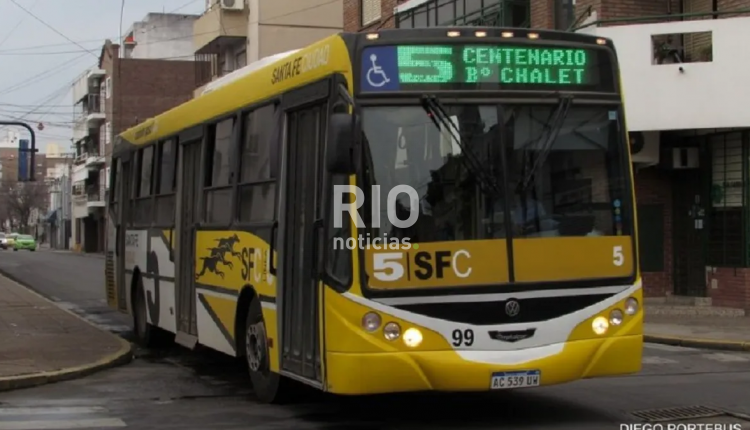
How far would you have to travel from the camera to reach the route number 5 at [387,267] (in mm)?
8211

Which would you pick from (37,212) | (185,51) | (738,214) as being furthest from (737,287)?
(37,212)

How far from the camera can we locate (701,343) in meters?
16.5

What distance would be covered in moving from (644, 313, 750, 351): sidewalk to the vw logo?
353 inches

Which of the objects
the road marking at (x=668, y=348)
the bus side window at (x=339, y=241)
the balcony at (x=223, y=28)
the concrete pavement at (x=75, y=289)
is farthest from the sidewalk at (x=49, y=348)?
the balcony at (x=223, y=28)

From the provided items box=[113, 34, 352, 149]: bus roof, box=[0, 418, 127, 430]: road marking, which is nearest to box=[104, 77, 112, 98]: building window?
box=[113, 34, 352, 149]: bus roof

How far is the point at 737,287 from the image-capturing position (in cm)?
2052

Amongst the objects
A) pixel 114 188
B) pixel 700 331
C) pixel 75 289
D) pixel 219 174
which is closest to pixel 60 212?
pixel 75 289

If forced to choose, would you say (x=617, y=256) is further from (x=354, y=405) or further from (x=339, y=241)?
(x=354, y=405)

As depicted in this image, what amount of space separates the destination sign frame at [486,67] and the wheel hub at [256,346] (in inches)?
120

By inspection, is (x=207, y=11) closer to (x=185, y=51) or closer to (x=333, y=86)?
(x=185, y=51)

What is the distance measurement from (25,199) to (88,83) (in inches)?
1612

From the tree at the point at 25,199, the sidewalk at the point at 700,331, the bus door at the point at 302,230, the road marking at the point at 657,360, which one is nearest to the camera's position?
the bus door at the point at 302,230

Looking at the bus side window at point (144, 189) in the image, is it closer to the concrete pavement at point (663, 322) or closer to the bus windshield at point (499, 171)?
the concrete pavement at point (663, 322)

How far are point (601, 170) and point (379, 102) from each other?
206cm
